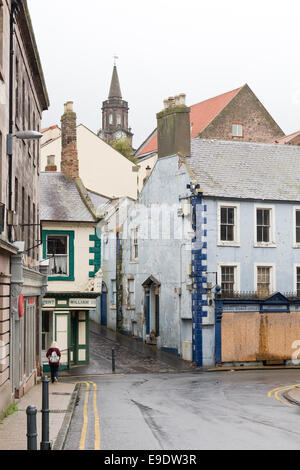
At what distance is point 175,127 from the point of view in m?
39.9

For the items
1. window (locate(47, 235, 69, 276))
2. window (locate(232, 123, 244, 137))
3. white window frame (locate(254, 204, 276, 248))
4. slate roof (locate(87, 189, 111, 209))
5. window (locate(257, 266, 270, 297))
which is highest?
window (locate(232, 123, 244, 137))

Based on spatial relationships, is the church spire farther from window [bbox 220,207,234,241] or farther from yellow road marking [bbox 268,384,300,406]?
yellow road marking [bbox 268,384,300,406]

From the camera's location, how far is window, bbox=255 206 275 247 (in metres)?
38.7

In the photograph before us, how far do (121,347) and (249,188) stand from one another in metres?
11.5

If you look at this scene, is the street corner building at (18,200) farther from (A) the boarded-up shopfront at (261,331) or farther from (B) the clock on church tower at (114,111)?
(B) the clock on church tower at (114,111)

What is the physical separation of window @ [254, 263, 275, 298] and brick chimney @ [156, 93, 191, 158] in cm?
750

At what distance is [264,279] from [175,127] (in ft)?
31.9

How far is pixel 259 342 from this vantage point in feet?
121

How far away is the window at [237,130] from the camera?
193 feet

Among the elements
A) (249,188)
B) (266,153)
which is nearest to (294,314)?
(249,188)

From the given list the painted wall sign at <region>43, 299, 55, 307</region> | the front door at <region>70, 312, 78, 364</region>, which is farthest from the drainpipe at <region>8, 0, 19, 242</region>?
the front door at <region>70, 312, 78, 364</region>

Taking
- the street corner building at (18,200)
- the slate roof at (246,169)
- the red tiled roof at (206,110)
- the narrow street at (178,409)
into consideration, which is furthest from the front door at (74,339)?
the red tiled roof at (206,110)

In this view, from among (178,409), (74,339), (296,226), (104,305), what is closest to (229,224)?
(296,226)
